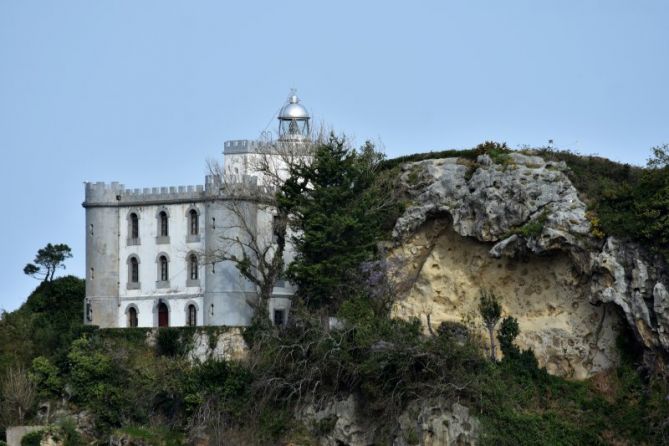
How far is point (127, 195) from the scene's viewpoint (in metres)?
75.3

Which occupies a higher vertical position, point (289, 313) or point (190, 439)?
point (289, 313)

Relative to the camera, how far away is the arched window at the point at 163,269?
7381 cm

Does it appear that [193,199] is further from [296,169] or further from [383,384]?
[383,384]

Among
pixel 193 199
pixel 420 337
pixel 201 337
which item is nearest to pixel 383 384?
pixel 420 337

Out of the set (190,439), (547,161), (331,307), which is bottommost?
(190,439)

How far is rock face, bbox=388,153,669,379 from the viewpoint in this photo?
61.4 m

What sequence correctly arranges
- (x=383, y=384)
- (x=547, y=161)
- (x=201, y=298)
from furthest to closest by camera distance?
1. (x=201, y=298)
2. (x=547, y=161)
3. (x=383, y=384)

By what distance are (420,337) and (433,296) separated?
209 inches

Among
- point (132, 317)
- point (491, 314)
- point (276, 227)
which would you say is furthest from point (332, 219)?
point (132, 317)

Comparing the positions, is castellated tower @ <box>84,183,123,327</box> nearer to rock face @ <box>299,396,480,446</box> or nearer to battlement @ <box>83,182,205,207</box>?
battlement @ <box>83,182,205,207</box>

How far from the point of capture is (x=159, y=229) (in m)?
74.3

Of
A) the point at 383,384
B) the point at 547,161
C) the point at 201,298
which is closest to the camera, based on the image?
the point at 383,384

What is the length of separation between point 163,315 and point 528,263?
56.0 ft

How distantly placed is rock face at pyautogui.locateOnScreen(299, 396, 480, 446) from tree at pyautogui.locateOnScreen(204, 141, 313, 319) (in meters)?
8.53
